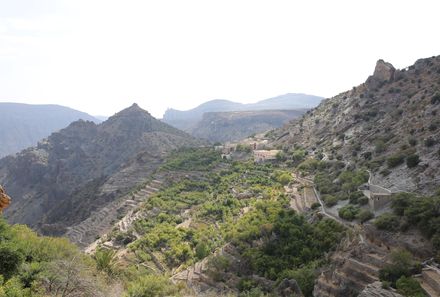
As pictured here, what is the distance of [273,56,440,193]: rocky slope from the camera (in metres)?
43.2

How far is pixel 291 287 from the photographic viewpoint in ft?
99.5

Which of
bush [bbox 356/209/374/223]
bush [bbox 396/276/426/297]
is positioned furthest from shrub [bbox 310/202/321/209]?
bush [bbox 396/276/426/297]

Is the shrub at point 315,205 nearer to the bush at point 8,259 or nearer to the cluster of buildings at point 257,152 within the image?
the bush at point 8,259

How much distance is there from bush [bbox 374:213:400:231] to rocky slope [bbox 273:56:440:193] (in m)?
7.65

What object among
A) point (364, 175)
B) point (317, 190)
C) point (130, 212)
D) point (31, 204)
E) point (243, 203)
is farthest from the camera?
point (31, 204)

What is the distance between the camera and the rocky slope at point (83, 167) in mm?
102188

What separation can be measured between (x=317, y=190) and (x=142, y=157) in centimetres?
6908

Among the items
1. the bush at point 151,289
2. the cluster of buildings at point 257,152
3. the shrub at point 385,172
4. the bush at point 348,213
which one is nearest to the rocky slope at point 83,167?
the cluster of buildings at point 257,152

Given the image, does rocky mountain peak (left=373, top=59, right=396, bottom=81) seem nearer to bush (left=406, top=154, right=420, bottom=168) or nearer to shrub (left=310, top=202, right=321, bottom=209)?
bush (left=406, top=154, right=420, bottom=168)

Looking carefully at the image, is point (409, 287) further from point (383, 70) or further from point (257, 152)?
point (383, 70)

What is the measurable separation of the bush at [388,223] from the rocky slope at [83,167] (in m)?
68.8

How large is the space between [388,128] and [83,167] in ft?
390

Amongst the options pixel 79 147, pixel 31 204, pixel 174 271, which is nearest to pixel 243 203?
pixel 174 271

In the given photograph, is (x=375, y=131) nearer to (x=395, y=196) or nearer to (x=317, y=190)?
(x=317, y=190)
